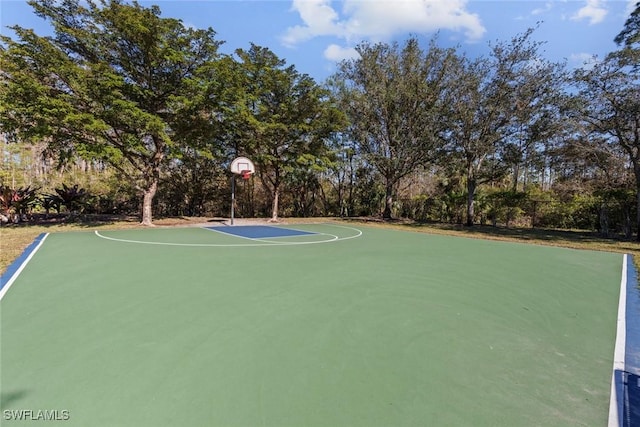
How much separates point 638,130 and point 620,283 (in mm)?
7592

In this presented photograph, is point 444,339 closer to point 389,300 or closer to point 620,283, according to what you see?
point 389,300

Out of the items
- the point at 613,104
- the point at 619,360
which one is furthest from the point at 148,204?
the point at 613,104

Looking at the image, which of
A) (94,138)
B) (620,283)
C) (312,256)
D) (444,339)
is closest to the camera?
(444,339)

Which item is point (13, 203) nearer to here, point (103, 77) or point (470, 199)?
point (103, 77)

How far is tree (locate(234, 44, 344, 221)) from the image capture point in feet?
40.4

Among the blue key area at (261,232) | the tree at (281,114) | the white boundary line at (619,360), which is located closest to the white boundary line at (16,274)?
the blue key area at (261,232)

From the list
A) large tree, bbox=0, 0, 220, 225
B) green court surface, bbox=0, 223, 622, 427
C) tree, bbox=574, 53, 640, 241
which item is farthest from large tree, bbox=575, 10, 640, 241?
large tree, bbox=0, 0, 220, 225

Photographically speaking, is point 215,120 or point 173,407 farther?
point 215,120

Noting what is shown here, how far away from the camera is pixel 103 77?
8.94 meters

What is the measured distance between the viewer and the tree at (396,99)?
45.6ft

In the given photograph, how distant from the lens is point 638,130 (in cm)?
909

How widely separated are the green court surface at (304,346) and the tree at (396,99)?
10247 mm

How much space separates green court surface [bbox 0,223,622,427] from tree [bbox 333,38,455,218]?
1025 centimetres

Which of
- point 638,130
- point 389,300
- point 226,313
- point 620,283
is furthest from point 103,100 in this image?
point 638,130
